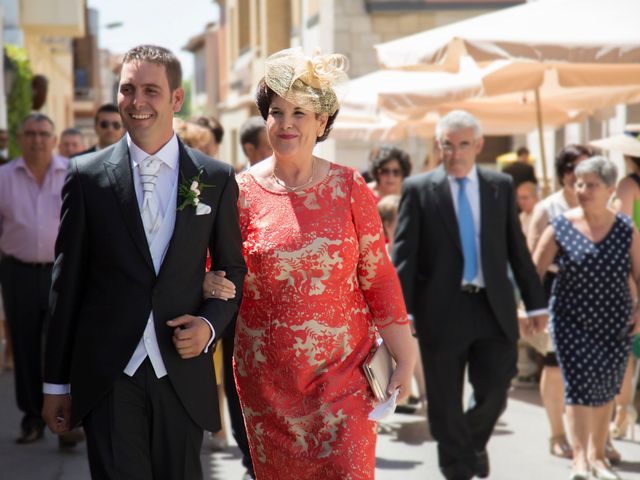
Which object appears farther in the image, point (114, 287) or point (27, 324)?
point (27, 324)

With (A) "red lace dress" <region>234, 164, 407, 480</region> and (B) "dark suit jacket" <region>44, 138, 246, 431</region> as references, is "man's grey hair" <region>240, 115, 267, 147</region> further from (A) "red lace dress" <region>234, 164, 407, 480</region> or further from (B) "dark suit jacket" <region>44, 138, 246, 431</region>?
(B) "dark suit jacket" <region>44, 138, 246, 431</region>

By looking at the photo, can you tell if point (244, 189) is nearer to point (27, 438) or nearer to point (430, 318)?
point (430, 318)

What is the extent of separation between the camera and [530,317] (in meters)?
7.14

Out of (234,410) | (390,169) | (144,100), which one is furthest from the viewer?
(390,169)

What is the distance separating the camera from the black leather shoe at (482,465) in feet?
23.9

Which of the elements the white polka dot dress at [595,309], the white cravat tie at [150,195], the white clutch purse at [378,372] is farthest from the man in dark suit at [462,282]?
the white cravat tie at [150,195]

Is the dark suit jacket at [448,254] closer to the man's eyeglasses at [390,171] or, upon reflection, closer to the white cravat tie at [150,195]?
the white cravat tie at [150,195]

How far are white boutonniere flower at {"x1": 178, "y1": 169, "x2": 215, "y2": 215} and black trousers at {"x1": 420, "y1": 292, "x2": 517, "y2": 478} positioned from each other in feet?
9.92

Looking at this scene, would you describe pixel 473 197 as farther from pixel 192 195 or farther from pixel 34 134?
pixel 34 134

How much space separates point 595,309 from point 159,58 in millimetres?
4179

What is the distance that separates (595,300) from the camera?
7.74m

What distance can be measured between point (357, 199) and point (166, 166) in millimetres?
828

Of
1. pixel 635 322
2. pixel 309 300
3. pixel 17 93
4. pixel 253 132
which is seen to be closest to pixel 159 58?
pixel 309 300

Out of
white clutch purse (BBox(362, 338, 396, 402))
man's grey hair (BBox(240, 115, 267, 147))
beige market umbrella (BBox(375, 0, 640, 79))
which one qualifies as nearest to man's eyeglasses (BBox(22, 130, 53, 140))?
man's grey hair (BBox(240, 115, 267, 147))
